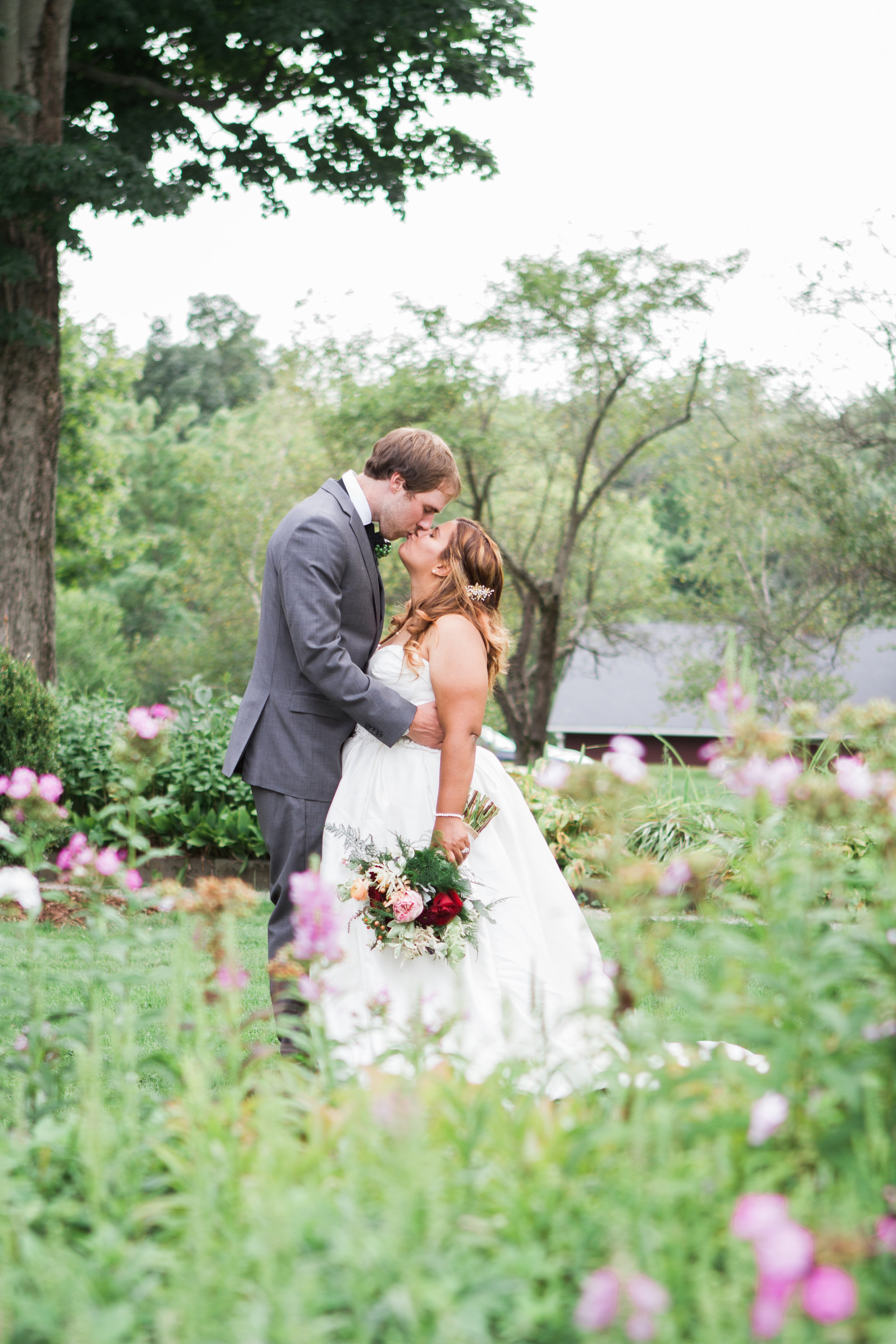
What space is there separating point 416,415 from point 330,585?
15543 millimetres

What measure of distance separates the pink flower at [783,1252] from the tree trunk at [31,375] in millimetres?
8291

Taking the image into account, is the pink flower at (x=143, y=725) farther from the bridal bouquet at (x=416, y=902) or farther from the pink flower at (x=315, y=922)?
the bridal bouquet at (x=416, y=902)

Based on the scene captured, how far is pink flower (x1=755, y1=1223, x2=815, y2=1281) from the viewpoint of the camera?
3.28 feet

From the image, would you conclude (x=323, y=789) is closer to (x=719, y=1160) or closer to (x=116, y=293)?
(x=719, y=1160)

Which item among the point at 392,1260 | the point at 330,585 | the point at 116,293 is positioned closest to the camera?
the point at 392,1260

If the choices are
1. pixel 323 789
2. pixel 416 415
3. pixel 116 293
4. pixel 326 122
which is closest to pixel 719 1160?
pixel 323 789

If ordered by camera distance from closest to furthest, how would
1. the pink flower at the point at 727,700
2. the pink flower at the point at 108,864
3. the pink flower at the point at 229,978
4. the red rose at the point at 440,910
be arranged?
the pink flower at the point at 229,978
the pink flower at the point at 727,700
the pink flower at the point at 108,864
the red rose at the point at 440,910

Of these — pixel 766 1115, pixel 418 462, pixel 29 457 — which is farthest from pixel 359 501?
pixel 29 457

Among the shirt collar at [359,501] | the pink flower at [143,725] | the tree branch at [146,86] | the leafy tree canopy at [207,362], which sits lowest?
the pink flower at [143,725]

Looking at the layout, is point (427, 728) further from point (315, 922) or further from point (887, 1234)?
point (887, 1234)

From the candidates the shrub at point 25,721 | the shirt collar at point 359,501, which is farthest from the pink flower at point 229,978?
the shrub at point 25,721

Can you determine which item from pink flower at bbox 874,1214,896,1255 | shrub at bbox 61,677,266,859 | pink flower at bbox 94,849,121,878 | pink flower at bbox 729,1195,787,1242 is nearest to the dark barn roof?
shrub at bbox 61,677,266,859

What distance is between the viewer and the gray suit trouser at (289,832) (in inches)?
135

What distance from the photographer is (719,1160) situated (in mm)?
1397
